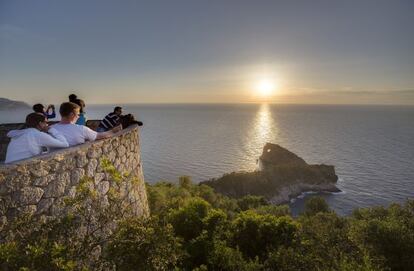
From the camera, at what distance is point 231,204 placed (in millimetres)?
41719

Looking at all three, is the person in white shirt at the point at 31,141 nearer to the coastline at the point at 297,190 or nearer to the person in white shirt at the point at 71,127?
the person in white shirt at the point at 71,127

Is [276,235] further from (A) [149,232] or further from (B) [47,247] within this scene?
(B) [47,247]

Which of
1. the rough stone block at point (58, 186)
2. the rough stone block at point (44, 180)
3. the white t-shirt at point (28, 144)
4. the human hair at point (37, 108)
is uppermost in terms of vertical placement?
the human hair at point (37, 108)

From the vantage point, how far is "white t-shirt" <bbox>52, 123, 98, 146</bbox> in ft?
22.6

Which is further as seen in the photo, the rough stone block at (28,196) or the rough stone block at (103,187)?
the rough stone block at (103,187)

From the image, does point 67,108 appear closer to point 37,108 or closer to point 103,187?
point 103,187

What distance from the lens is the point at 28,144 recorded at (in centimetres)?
592

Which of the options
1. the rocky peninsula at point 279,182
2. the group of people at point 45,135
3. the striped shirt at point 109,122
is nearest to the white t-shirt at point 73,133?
the group of people at point 45,135

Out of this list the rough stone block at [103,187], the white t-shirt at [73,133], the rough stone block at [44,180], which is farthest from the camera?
the rough stone block at [103,187]

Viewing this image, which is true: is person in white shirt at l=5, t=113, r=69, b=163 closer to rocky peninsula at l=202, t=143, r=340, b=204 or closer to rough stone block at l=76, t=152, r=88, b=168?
rough stone block at l=76, t=152, r=88, b=168

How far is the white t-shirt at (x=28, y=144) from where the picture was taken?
588 centimetres

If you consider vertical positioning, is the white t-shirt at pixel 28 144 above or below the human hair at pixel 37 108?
below

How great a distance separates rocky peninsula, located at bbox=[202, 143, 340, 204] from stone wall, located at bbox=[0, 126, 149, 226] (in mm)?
56438

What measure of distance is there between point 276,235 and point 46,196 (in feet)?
38.1
